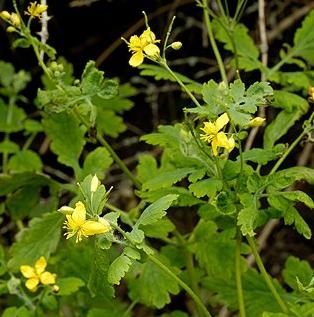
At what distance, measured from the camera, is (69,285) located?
178 centimetres

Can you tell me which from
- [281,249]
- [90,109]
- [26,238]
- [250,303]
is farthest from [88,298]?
[281,249]

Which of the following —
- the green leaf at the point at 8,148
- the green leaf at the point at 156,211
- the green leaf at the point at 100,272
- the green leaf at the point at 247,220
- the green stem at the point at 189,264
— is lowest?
the green stem at the point at 189,264

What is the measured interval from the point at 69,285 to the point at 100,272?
17.8 inches

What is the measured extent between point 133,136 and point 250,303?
1.42 metres

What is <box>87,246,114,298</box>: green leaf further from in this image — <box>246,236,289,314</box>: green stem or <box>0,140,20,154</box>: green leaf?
<box>0,140,20,154</box>: green leaf

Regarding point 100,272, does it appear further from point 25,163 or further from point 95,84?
Result: point 25,163

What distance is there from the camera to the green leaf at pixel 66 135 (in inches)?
74.5

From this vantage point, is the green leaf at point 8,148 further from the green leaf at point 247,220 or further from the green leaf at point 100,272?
the green leaf at point 247,220

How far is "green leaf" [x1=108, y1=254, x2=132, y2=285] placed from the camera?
1253 mm

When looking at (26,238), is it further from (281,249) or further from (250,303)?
(281,249)

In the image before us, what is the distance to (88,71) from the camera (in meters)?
1.66

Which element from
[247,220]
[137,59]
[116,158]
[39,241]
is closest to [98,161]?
[116,158]

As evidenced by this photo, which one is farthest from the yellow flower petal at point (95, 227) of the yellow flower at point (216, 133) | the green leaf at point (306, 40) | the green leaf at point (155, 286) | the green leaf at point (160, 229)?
the green leaf at point (306, 40)

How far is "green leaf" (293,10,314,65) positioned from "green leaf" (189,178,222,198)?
0.70 m
